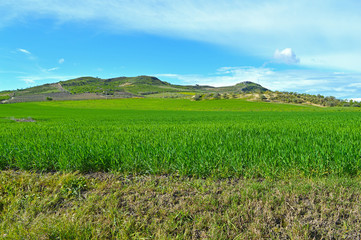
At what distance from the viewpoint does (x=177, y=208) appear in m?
3.69

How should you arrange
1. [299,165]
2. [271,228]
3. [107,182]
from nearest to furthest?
[271,228], [107,182], [299,165]

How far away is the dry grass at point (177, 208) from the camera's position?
3.22m

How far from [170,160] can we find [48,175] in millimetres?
2891

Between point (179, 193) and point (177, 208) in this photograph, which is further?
point (179, 193)

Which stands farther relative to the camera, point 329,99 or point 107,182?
point 329,99

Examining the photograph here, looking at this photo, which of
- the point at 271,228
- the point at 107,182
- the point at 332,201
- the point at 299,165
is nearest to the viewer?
the point at 271,228

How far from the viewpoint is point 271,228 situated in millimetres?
3283

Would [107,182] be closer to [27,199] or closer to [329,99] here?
[27,199]

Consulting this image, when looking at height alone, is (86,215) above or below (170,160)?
below

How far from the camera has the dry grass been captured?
10.6 feet

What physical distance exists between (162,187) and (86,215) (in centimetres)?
142

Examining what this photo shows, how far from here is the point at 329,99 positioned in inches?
3462

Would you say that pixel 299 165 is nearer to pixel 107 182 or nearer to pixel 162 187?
pixel 162 187

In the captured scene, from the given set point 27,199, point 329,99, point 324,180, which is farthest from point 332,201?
point 329,99
